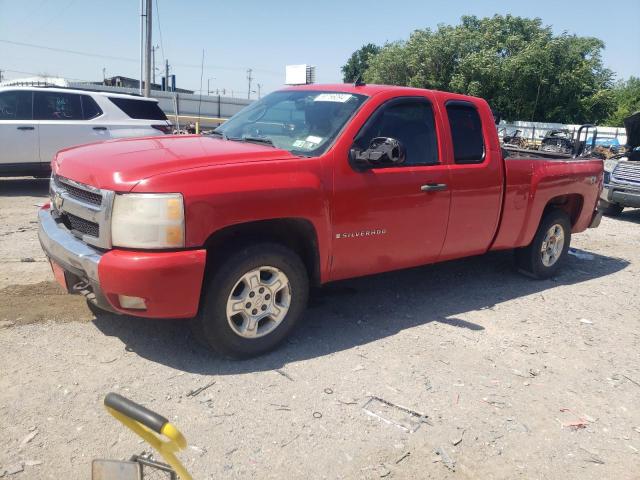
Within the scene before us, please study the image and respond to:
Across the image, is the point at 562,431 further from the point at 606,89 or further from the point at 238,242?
the point at 606,89

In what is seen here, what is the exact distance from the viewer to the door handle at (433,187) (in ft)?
14.2

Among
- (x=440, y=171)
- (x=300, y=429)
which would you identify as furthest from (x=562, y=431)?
(x=440, y=171)

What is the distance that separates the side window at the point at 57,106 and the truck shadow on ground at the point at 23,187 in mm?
1306

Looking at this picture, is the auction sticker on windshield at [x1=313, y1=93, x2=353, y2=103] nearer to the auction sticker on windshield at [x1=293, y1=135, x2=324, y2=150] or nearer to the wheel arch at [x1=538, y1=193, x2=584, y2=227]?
the auction sticker on windshield at [x1=293, y1=135, x2=324, y2=150]

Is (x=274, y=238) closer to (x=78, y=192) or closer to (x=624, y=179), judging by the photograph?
(x=78, y=192)

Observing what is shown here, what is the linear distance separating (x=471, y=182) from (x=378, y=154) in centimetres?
126

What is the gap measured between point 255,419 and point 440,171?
99.2 inches

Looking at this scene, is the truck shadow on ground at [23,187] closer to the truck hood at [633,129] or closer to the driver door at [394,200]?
the driver door at [394,200]

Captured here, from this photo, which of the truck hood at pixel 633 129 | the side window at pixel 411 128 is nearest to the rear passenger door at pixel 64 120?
the side window at pixel 411 128

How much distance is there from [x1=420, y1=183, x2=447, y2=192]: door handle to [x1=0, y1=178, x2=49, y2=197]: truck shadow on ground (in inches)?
292

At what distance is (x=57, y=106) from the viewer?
30.8 feet

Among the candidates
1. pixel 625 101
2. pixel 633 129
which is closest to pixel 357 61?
pixel 625 101

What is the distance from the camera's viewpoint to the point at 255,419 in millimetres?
3051

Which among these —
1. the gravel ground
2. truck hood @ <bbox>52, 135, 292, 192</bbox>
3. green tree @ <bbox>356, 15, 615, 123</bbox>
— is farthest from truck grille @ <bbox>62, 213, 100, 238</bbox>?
green tree @ <bbox>356, 15, 615, 123</bbox>
